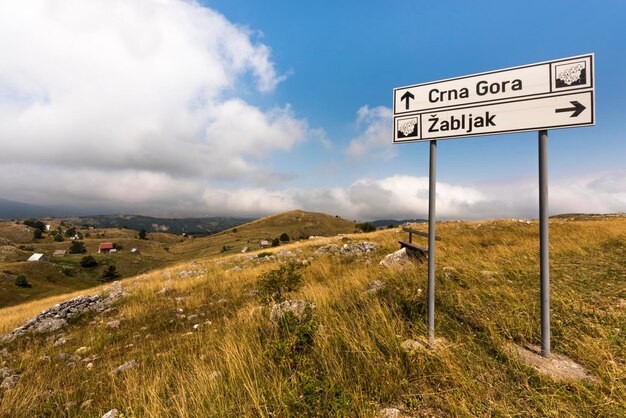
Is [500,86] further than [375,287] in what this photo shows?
No

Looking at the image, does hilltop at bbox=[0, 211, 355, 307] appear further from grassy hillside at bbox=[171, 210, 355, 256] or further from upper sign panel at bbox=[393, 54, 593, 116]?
upper sign panel at bbox=[393, 54, 593, 116]

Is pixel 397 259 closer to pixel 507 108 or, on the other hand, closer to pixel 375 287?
pixel 375 287

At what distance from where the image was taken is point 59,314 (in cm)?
1012

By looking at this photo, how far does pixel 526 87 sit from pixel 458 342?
12.6 feet

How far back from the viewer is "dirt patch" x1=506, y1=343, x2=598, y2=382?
308 cm

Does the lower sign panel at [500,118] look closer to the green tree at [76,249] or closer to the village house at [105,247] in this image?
the green tree at [76,249]

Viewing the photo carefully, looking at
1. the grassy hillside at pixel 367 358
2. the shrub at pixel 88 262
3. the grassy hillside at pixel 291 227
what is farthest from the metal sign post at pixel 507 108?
the shrub at pixel 88 262

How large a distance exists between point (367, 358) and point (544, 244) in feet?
9.84

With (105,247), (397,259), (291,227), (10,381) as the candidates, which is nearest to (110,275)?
(105,247)

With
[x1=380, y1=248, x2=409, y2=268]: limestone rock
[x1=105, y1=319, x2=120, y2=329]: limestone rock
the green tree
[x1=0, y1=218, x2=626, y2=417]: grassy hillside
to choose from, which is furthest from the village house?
[x1=380, y1=248, x2=409, y2=268]: limestone rock

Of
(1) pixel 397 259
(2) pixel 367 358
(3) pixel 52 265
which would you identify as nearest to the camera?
(2) pixel 367 358

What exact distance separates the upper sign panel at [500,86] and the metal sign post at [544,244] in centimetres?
65

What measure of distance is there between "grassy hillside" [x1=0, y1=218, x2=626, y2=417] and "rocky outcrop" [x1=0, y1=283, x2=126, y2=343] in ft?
3.35

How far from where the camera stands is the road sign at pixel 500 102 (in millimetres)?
3438
